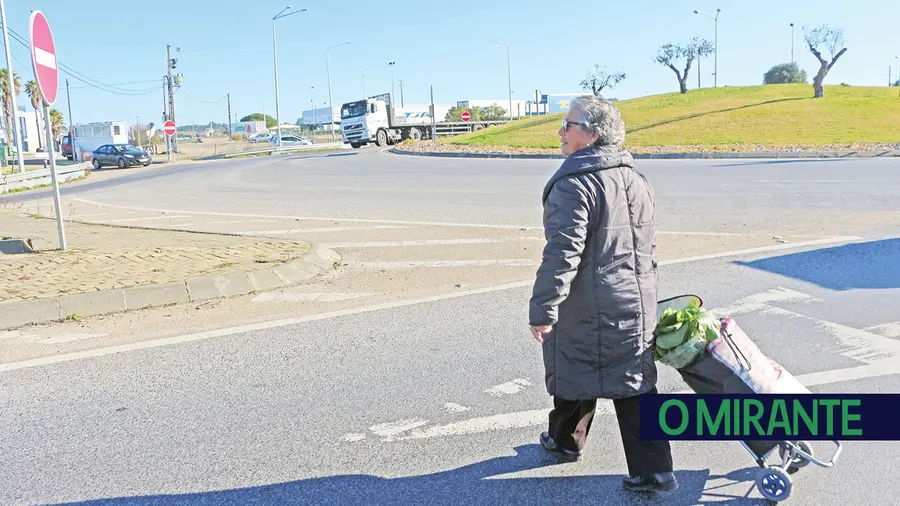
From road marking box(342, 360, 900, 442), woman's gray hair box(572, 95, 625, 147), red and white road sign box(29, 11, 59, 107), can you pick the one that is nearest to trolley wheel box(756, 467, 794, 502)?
road marking box(342, 360, 900, 442)

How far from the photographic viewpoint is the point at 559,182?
297 centimetres

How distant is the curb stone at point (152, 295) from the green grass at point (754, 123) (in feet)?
81.9

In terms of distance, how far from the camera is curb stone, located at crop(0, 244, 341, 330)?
6095mm

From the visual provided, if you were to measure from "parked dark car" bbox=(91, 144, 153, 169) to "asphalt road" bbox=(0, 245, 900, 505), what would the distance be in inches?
1468

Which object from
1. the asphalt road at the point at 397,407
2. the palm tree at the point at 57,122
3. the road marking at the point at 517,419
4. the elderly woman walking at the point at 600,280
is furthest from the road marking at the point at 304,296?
the palm tree at the point at 57,122

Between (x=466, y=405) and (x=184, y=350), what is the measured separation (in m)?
2.26

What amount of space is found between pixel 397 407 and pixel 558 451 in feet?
3.37

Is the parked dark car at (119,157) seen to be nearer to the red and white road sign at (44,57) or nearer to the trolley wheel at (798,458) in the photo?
the red and white road sign at (44,57)

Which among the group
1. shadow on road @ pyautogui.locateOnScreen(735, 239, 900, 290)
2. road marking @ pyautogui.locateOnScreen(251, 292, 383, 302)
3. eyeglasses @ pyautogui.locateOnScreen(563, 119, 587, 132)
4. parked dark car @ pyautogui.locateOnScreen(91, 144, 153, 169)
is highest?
parked dark car @ pyautogui.locateOnScreen(91, 144, 153, 169)

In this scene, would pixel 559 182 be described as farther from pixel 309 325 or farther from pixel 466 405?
pixel 309 325

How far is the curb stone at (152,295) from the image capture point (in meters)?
6.10

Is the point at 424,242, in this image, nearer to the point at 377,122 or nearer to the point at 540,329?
the point at 540,329

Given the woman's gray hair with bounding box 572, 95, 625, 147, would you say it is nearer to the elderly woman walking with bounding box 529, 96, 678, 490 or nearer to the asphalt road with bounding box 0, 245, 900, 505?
the elderly woman walking with bounding box 529, 96, 678, 490

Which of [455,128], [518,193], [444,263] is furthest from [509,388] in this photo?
[455,128]
